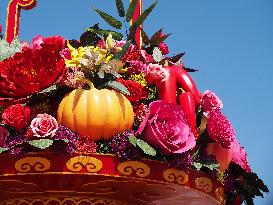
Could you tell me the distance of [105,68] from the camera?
652cm

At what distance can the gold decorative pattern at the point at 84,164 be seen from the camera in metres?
5.96

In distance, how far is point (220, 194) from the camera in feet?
23.1

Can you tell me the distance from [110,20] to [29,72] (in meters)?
1.67

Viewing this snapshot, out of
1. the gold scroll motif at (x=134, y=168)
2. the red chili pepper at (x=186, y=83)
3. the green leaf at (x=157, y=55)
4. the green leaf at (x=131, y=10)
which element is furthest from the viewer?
the green leaf at (x=131, y=10)

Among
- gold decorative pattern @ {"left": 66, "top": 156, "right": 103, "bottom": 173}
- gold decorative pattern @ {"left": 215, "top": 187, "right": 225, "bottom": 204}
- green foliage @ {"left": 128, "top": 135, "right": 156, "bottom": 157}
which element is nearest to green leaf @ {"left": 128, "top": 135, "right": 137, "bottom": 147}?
green foliage @ {"left": 128, "top": 135, "right": 156, "bottom": 157}

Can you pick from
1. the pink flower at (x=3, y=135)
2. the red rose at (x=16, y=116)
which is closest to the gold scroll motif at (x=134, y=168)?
the red rose at (x=16, y=116)

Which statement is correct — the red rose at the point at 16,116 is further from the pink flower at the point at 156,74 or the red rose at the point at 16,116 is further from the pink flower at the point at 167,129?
the pink flower at the point at 156,74

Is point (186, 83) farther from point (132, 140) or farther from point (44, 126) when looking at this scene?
point (44, 126)

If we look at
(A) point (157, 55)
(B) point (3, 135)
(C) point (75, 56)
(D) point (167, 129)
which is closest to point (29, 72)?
(C) point (75, 56)

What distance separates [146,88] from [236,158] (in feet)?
5.12

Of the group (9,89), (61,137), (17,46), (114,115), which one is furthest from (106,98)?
(17,46)

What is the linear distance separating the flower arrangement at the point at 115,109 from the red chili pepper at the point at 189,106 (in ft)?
0.04

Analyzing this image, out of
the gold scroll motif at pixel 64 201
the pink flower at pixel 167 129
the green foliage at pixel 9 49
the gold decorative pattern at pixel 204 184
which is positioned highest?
the green foliage at pixel 9 49

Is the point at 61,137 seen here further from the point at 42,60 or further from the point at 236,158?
the point at 236,158
